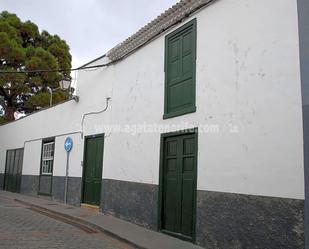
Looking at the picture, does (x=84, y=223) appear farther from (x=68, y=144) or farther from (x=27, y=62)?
(x=27, y=62)

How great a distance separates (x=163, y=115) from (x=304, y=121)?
4217mm

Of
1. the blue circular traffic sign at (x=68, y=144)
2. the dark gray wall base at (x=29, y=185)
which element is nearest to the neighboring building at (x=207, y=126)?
the blue circular traffic sign at (x=68, y=144)

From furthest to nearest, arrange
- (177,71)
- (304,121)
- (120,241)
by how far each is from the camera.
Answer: (177,71) < (120,241) < (304,121)

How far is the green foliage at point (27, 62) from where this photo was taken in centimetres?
2456

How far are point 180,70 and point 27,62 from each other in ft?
58.4

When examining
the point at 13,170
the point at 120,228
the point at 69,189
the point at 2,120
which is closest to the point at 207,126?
the point at 120,228

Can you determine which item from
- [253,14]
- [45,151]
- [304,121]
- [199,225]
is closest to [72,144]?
[45,151]

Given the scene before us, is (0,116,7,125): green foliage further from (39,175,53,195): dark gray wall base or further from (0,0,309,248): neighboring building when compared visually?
(0,0,309,248): neighboring building

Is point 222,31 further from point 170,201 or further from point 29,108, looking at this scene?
point 29,108

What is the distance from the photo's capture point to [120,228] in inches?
377

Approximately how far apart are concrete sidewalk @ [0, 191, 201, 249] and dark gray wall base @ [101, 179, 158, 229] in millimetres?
178

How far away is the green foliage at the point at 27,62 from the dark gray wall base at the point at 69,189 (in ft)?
30.6

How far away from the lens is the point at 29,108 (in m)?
26.7

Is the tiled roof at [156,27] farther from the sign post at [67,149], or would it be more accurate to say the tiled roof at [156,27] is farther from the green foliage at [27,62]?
the green foliage at [27,62]
